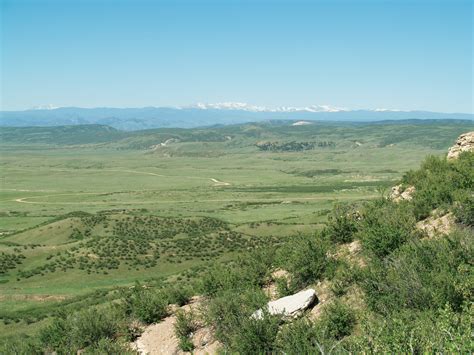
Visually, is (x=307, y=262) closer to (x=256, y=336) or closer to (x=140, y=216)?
(x=256, y=336)

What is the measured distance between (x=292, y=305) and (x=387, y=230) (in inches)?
212

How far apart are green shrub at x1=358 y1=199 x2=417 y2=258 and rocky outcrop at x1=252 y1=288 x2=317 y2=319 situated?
11.4 ft

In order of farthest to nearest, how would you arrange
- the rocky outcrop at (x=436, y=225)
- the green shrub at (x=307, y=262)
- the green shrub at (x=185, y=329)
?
1. the green shrub at (x=307, y=262)
2. the rocky outcrop at (x=436, y=225)
3. the green shrub at (x=185, y=329)

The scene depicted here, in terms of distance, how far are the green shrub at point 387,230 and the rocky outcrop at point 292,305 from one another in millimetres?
3482

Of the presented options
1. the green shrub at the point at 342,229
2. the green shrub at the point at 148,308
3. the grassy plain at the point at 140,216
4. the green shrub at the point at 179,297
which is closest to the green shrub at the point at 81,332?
the green shrub at the point at 148,308

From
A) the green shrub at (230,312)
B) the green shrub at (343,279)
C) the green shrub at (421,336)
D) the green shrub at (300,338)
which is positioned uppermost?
the green shrub at (421,336)

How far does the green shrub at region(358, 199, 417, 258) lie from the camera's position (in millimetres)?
17953

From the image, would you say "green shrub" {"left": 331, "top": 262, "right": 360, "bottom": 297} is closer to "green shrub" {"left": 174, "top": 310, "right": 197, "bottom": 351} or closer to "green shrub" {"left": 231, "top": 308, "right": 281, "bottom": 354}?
"green shrub" {"left": 231, "top": 308, "right": 281, "bottom": 354}

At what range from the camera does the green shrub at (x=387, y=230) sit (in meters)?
18.0

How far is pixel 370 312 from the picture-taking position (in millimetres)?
13711

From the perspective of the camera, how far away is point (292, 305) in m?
16.0

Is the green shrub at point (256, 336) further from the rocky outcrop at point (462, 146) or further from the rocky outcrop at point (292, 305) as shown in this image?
the rocky outcrop at point (462, 146)

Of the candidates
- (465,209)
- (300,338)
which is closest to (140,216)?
(465,209)

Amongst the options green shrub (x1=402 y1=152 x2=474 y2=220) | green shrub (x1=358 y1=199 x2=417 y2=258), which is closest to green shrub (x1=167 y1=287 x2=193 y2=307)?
green shrub (x1=358 y1=199 x2=417 y2=258)
